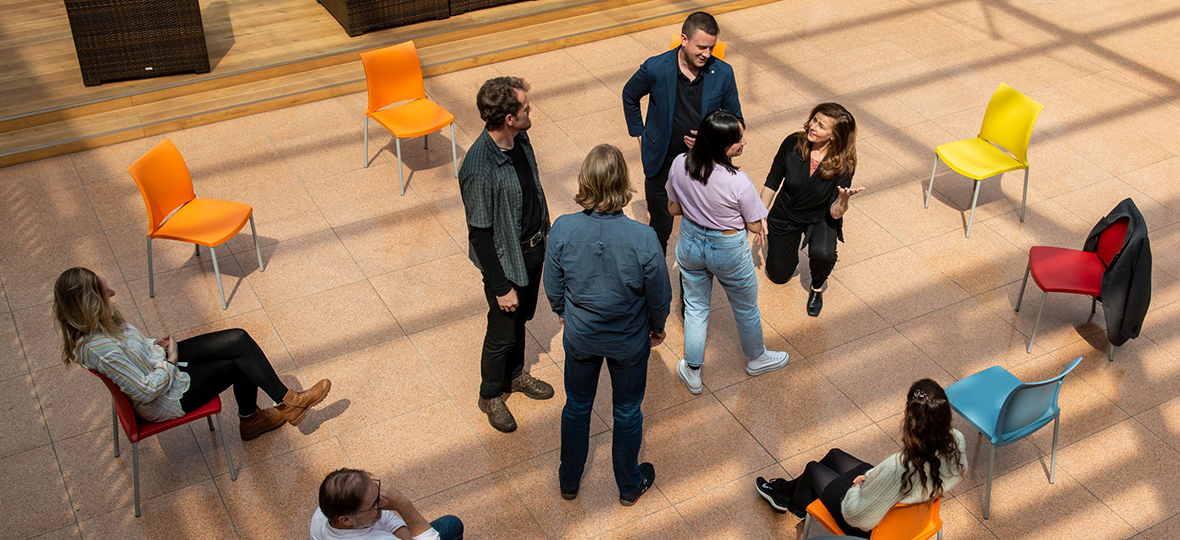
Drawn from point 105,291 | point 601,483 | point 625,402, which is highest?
point 105,291

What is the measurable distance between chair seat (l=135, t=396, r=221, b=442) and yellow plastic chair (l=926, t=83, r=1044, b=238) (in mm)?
4413

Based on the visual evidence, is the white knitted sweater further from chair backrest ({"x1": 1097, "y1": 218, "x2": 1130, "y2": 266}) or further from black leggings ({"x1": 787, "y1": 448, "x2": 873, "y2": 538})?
chair backrest ({"x1": 1097, "y1": 218, "x2": 1130, "y2": 266})

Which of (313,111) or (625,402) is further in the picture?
(313,111)

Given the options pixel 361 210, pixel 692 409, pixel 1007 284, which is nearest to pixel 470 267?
pixel 361 210

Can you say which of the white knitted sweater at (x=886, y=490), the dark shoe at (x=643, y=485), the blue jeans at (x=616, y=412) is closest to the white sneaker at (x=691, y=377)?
the dark shoe at (x=643, y=485)

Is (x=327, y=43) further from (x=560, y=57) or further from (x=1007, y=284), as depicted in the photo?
(x=1007, y=284)

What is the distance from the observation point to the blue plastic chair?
4.11m

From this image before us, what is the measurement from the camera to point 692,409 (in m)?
4.85

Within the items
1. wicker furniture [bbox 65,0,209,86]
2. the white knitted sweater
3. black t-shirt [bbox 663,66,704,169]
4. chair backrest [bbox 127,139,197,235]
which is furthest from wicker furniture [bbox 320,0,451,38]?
the white knitted sweater

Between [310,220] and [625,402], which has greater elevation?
[625,402]

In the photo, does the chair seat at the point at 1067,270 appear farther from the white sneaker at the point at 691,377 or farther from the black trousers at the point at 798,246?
the white sneaker at the point at 691,377

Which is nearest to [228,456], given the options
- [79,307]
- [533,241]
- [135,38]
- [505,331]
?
[79,307]

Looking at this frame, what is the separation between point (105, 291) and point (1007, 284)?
15.5 feet

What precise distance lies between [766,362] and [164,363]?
2.83 metres
